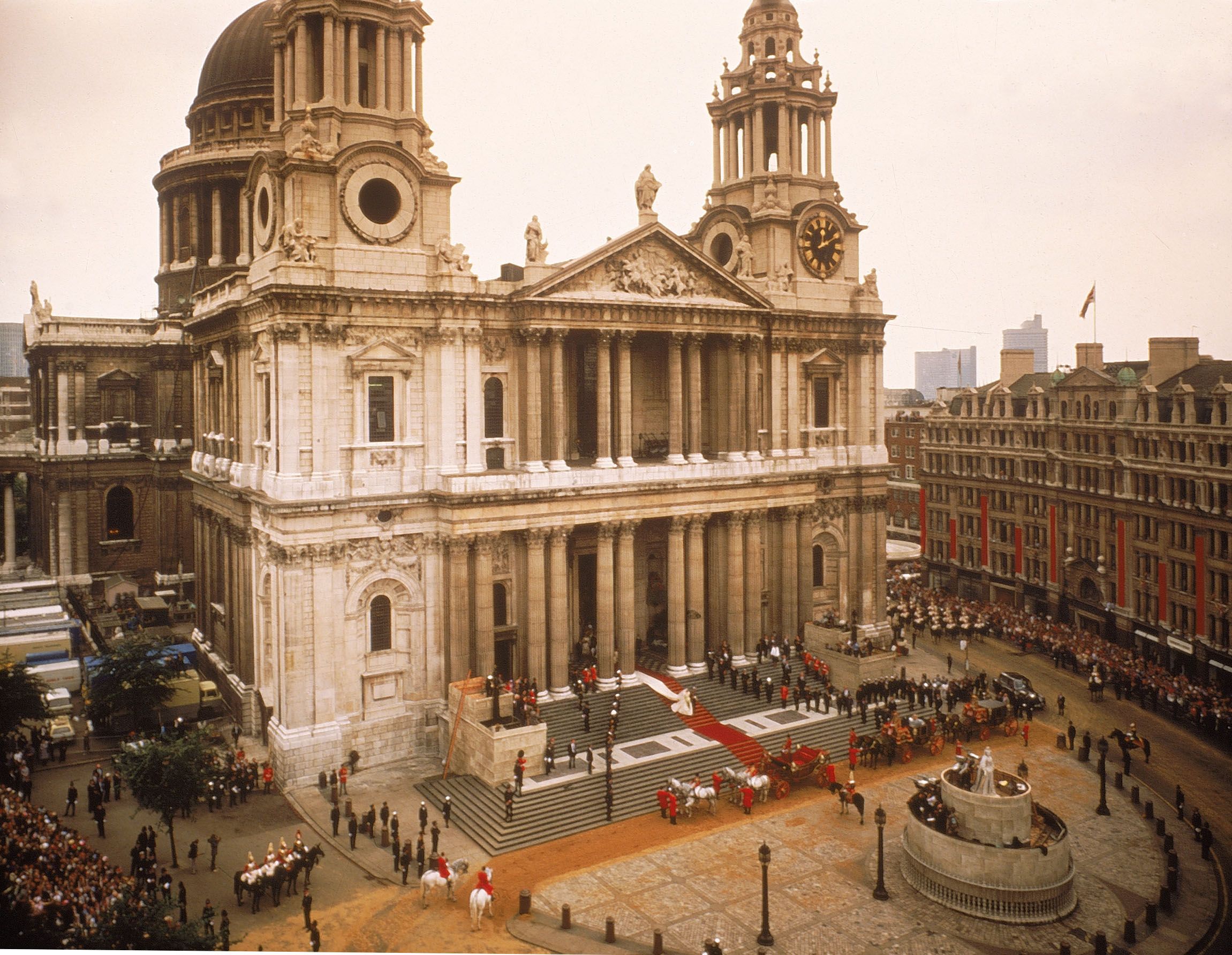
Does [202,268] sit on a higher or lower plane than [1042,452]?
higher

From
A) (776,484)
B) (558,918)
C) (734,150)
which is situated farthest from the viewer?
(734,150)

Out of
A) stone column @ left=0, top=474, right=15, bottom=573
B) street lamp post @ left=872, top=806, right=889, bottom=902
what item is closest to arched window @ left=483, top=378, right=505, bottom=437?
street lamp post @ left=872, top=806, right=889, bottom=902

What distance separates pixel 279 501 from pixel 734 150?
32219 mm

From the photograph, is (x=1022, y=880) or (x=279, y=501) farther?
(x=279, y=501)

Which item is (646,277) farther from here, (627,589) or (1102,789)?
(1102,789)

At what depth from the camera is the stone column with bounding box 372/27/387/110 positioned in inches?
1539

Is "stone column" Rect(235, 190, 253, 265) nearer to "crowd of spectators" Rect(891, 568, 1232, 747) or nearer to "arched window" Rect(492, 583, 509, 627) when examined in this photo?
"arched window" Rect(492, 583, 509, 627)

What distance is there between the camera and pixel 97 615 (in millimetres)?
55312

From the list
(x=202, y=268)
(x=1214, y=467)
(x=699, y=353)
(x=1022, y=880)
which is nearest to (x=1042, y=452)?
(x=1214, y=467)

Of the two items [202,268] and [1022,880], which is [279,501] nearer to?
[1022,880]

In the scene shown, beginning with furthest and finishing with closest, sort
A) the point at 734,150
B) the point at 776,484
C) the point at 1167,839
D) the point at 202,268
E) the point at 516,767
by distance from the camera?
the point at 202,268
the point at 734,150
the point at 776,484
the point at 516,767
the point at 1167,839

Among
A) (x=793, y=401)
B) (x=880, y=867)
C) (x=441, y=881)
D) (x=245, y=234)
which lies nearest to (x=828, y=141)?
(x=793, y=401)

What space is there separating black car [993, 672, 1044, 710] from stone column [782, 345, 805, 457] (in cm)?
1489

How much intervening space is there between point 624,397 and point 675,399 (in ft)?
9.66
